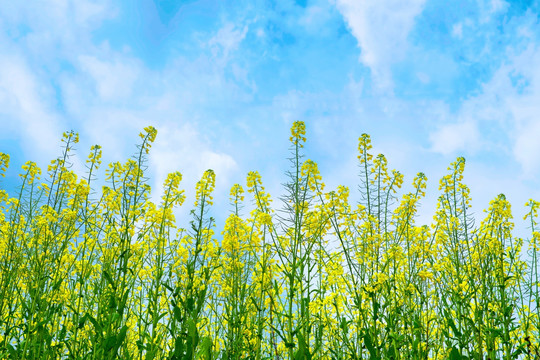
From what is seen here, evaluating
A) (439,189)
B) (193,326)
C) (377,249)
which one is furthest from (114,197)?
(439,189)

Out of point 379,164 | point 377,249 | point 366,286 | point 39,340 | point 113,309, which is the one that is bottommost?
point 39,340

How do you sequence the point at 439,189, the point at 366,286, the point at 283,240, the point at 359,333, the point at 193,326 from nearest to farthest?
1. the point at 193,326
2. the point at 366,286
3. the point at 359,333
4. the point at 283,240
5. the point at 439,189

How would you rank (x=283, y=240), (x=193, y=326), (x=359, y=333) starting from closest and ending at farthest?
(x=193, y=326) < (x=359, y=333) < (x=283, y=240)

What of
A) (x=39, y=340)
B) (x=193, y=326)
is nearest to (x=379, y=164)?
(x=193, y=326)

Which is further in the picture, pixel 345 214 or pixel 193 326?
pixel 345 214

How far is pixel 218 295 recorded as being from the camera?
5.44 meters

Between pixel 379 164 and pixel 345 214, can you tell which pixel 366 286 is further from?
pixel 379 164

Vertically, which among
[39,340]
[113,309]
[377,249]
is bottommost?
[39,340]

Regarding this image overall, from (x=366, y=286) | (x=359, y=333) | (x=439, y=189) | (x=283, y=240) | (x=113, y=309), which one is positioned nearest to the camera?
(x=113, y=309)

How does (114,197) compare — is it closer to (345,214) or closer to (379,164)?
(345,214)

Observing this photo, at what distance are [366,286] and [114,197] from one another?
2821mm

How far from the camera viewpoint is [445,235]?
539 cm

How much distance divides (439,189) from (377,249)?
1.51m

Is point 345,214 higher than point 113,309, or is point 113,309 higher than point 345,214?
point 345,214
